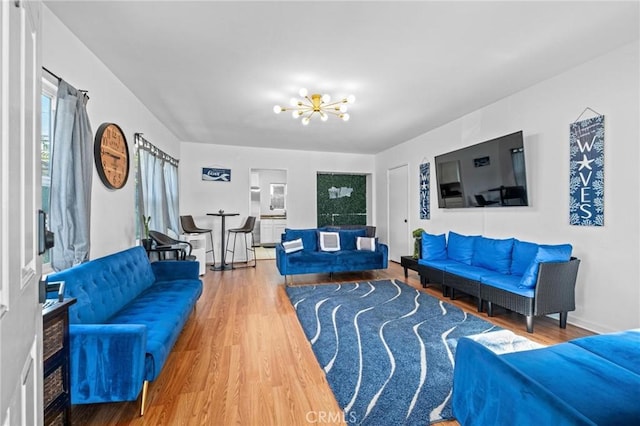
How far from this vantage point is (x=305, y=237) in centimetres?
502

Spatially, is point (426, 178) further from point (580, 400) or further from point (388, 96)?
point (580, 400)

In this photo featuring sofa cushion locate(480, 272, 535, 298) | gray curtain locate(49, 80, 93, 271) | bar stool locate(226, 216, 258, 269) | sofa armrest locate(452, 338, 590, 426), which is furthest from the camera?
bar stool locate(226, 216, 258, 269)

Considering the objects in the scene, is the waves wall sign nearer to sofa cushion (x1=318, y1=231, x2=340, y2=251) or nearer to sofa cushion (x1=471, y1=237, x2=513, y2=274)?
sofa cushion (x1=318, y1=231, x2=340, y2=251)

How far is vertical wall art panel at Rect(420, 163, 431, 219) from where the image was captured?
17.0 feet

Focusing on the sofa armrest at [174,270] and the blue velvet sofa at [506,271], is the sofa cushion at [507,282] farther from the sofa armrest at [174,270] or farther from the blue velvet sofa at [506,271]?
the sofa armrest at [174,270]

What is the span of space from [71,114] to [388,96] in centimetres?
313

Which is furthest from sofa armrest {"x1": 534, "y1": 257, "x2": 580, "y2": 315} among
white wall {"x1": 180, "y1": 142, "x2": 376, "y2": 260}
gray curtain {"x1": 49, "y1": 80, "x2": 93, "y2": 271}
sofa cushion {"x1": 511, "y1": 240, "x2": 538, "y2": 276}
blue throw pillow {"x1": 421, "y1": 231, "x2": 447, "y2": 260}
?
white wall {"x1": 180, "y1": 142, "x2": 376, "y2": 260}

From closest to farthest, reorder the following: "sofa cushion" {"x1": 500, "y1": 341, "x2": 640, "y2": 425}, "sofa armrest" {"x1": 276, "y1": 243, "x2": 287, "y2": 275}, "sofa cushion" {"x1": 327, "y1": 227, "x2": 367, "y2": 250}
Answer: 1. "sofa cushion" {"x1": 500, "y1": 341, "x2": 640, "y2": 425}
2. "sofa armrest" {"x1": 276, "y1": 243, "x2": 287, "y2": 275}
3. "sofa cushion" {"x1": 327, "y1": 227, "x2": 367, "y2": 250}

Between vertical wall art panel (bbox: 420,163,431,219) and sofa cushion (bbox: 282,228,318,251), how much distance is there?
2022 millimetres

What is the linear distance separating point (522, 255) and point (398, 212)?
316cm

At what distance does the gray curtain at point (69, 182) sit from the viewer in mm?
2012

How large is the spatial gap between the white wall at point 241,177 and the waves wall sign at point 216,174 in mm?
70

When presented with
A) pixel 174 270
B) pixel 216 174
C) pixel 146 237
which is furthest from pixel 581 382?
pixel 216 174

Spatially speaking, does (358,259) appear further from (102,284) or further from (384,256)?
(102,284)
